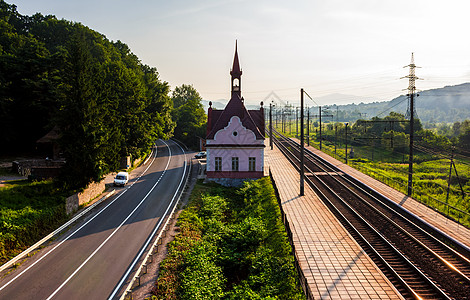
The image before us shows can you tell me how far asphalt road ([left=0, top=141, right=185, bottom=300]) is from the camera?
14883 mm

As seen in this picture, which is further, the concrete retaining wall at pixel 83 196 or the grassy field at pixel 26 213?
the concrete retaining wall at pixel 83 196

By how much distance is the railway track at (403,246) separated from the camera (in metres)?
14.6

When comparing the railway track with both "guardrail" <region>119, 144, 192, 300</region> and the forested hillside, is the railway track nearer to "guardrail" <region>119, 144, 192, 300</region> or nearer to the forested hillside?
"guardrail" <region>119, 144, 192, 300</region>

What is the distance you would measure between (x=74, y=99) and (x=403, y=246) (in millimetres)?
29078

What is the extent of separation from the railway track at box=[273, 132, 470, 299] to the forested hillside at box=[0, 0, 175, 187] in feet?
76.1

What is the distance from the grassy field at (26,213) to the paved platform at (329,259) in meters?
17.9

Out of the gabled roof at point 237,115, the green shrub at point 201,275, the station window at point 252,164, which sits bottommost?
the green shrub at point 201,275

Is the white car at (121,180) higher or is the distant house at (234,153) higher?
the distant house at (234,153)

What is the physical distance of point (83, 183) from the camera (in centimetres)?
2777

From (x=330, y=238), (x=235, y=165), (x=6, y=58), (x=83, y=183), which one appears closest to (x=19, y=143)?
(x=6, y=58)

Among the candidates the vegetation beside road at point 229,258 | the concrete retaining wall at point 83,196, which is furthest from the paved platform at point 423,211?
the concrete retaining wall at point 83,196

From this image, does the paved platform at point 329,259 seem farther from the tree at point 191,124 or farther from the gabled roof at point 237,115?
the tree at point 191,124

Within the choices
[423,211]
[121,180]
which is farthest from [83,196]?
[423,211]

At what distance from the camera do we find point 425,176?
169ft
